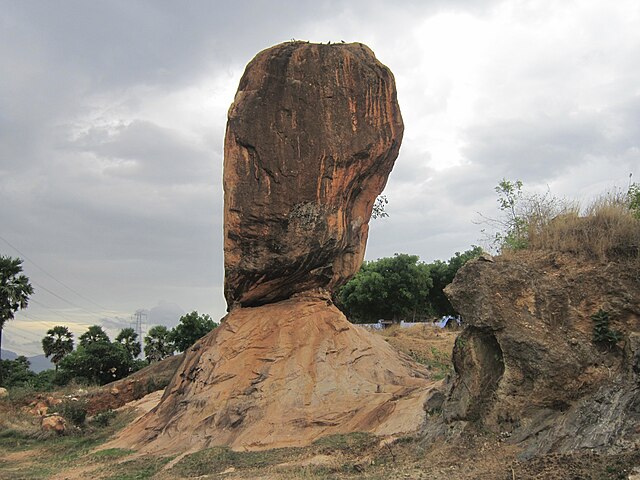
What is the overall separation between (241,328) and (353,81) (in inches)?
331

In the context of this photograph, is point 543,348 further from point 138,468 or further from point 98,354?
point 98,354

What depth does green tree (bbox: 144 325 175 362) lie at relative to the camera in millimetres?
43094

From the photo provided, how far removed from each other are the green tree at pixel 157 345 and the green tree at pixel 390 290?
13854mm

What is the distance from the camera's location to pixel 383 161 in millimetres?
17953

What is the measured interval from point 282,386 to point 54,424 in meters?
10.2

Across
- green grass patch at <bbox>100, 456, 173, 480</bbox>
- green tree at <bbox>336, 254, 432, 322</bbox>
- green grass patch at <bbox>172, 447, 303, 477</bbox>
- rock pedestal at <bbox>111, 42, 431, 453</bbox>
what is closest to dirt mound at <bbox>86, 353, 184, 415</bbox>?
rock pedestal at <bbox>111, 42, 431, 453</bbox>

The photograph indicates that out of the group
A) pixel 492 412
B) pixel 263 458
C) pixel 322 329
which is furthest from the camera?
pixel 322 329

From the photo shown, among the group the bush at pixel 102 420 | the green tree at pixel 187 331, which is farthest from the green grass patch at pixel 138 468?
the green tree at pixel 187 331

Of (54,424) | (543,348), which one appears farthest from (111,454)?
(543,348)

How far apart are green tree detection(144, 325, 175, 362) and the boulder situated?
22.9m

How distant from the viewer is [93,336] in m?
39.8

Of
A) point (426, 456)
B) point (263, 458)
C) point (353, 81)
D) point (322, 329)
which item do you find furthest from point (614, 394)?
point (353, 81)

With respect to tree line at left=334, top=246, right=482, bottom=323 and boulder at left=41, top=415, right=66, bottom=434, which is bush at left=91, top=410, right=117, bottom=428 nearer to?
boulder at left=41, top=415, right=66, bottom=434

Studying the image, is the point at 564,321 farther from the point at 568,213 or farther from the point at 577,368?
the point at 568,213
